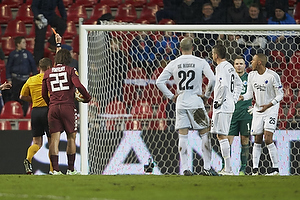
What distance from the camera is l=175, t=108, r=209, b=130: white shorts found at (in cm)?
785

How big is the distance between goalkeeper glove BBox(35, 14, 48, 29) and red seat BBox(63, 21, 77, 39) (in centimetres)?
59

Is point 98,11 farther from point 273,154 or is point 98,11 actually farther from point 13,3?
point 273,154

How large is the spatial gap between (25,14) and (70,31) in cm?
123

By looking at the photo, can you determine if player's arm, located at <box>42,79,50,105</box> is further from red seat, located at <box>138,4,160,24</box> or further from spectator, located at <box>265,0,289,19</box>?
spectator, located at <box>265,0,289,19</box>

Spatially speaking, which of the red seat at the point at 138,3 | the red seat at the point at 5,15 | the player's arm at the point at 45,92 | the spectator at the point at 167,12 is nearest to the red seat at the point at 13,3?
the red seat at the point at 5,15

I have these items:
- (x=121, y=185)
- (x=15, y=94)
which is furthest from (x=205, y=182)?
(x=15, y=94)

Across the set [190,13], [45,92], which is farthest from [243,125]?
[190,13]

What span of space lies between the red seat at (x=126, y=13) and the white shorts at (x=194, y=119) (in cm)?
606

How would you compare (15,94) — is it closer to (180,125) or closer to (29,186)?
(180,125)

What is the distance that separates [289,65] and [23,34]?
5.77 m

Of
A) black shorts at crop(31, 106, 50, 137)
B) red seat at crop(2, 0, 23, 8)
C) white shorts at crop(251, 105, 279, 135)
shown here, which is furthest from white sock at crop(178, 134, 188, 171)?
red seat at crop(2, 0, 23, 8)

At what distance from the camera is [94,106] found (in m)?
9.69

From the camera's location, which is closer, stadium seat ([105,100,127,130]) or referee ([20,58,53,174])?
referee ([20,58,53,174])

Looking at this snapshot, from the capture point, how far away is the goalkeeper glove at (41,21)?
12.8 meters
